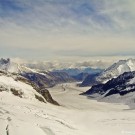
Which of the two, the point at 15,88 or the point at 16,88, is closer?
the point at 15,88

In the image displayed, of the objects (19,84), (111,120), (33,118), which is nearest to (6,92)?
(19,84)

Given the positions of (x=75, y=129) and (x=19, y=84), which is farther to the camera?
(x=19, y=84)

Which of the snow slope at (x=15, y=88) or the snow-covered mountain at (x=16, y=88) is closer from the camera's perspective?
the snow slope at (x=15, y=88)

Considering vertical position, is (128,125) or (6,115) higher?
(6,115)

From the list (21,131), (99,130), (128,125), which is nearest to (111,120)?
(128,125)

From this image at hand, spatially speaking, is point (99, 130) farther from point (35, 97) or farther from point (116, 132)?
point (35, 97)

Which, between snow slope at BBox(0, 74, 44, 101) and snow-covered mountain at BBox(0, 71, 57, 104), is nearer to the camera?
snow slope at BBox(0, 74, 44, 101)

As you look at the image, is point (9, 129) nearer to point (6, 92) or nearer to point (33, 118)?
point (33, 118)

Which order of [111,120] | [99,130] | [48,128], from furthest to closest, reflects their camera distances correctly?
1. [111,120]
2. [99,130]
3. [48,128]

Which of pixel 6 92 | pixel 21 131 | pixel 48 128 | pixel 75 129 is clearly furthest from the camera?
pixel 6 92
